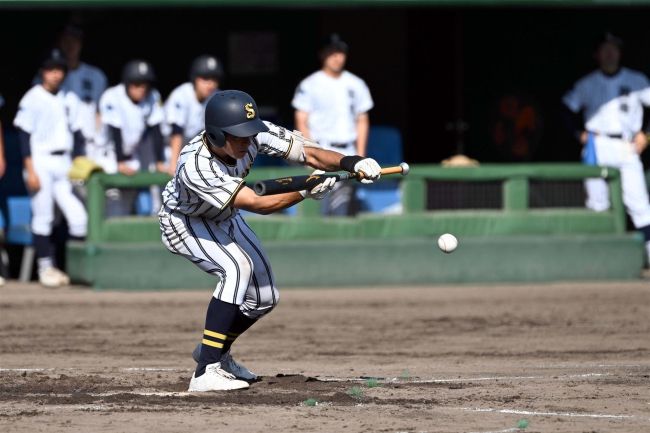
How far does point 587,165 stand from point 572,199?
351 millimetres

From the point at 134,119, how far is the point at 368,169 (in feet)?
19.4

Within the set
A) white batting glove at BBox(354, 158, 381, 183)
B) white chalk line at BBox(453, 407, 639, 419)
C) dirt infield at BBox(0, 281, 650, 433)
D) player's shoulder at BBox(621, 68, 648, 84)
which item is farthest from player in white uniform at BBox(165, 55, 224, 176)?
white chalk line at BBox(453, 407, 639, 419)

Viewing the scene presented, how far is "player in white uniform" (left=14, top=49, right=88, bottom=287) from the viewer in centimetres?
1250

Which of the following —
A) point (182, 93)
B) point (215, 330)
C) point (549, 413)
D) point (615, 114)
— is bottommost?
point (549, 413)

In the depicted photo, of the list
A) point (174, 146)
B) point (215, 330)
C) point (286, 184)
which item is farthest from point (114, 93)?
point (286, 184)

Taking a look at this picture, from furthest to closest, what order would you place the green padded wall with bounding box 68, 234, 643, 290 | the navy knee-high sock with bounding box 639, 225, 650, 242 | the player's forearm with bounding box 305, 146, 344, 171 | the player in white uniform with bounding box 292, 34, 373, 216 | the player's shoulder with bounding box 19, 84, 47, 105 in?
the navy knee-high sock with bounding box 639, 225, 650, 242 → the player in white uniform with bounding box 292, 34, 373, 216 → the player's shoulder with bounding box 19, 84, 47, 105 → the green padded wall with bounding box 68, 234, 643, 290 → the player's forearm with bounding box 305, 146, 344, 171

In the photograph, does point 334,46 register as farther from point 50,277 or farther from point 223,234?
point 223,234

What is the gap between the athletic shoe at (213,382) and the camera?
24.1ft

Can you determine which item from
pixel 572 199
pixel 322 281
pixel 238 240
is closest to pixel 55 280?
pixel 322 281

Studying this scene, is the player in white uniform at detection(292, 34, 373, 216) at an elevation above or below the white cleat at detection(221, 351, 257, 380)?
above

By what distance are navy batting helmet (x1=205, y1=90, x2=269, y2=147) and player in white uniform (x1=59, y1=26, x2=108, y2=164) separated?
5.99m

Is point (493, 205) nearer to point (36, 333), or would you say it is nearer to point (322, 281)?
point (322, 281)

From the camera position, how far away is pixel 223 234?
7488 mm

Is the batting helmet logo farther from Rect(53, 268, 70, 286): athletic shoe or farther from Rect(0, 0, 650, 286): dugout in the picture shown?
Rect(0, 0, 650, 286): dugout
